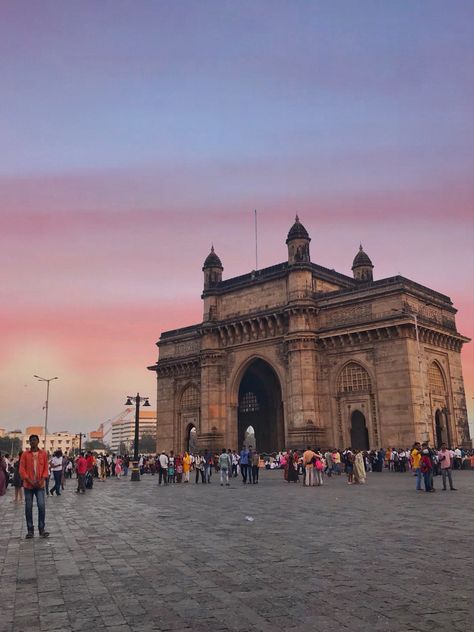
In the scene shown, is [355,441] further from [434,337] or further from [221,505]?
[221,505]

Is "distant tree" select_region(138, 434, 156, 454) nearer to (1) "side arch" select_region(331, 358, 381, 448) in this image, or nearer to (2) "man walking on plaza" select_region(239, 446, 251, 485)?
(1) "side arch" select_region(331, 358, 381, 448)

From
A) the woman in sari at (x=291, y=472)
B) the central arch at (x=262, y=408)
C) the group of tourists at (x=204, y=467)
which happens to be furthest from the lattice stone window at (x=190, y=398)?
the woman in sari at (x=291, y=472)

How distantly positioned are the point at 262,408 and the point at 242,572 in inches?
1693

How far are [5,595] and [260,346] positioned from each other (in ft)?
118

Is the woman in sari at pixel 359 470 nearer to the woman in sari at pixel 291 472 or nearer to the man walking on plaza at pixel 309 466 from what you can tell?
the man walking on plaza at pixel 309 466

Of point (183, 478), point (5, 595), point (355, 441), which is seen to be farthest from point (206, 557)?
point (355, 441)

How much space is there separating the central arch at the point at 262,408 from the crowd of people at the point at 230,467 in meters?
4.41

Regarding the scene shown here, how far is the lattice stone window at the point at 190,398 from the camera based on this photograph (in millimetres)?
47469

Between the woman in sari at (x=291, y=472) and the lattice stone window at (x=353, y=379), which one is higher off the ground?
the lattice stone window at (x=353, y=379)

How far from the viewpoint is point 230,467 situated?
29078 millimetres

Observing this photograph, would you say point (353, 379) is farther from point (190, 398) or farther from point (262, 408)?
point (190, 398)

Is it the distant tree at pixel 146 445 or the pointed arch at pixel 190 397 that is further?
the distant tree at pixel 146 445

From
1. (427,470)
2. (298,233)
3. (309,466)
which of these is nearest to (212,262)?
(298,233)

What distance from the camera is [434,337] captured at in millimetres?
36281
